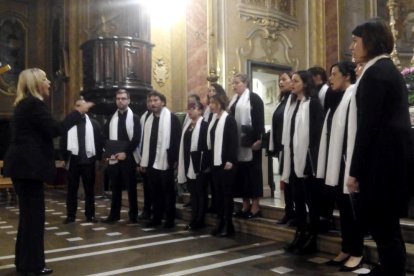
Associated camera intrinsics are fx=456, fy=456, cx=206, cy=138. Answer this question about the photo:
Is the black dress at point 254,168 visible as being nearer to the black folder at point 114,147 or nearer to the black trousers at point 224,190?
the black trousers at point 224,190

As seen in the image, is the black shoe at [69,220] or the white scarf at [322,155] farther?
the black shoe at [69,220]

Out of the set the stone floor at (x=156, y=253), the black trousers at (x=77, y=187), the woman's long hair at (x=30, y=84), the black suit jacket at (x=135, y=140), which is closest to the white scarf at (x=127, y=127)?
the black suit jacket at (x=135, y=140)

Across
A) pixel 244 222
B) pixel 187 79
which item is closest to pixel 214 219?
pixel 244 222

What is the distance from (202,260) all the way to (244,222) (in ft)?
→ 3.93

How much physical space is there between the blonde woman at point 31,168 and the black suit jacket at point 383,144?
2142 millimetres

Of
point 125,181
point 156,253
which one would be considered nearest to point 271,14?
point 125,181

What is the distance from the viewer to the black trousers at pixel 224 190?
445cm

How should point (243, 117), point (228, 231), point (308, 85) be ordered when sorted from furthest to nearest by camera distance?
point (243, 117), point (228, 231), point (308, 85)

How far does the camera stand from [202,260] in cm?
368

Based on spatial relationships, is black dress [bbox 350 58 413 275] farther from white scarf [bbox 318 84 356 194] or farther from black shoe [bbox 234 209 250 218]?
black shoe [bbox 234 209 250 218]

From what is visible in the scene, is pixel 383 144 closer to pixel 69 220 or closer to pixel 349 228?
pixel 349 228

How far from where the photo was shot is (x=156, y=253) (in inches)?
156

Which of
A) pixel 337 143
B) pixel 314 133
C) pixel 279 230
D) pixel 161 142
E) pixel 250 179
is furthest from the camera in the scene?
pixel 161 142

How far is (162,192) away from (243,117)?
133 centimetres
